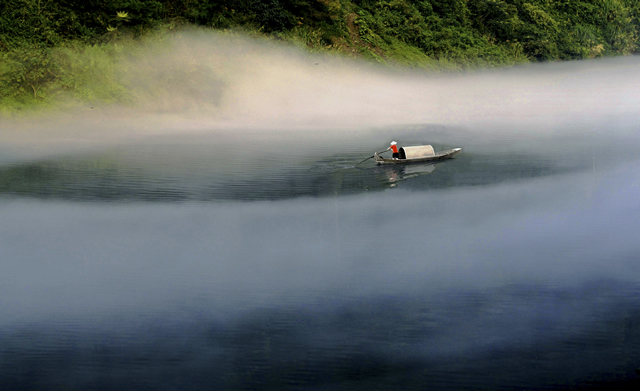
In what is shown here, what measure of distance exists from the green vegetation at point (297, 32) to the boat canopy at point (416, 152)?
18.0 meters

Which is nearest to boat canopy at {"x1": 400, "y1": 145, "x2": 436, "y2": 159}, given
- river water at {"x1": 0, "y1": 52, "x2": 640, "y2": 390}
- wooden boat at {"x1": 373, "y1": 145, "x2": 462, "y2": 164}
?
wooden boat at {"x1": 373, "y1": 145, "x2": 462, "y2": 164}

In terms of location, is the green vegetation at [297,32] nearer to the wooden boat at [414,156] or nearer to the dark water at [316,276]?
the dark water at [316,276]

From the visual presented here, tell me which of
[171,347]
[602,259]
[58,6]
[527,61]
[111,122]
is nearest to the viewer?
[171,347]

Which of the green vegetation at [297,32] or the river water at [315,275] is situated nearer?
the river water at [315,275]

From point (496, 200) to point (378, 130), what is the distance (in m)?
17.0

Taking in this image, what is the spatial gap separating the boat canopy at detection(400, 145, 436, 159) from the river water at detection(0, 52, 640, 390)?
3.32 feet

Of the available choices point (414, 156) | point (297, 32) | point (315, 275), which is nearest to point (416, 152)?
point (414, 156)

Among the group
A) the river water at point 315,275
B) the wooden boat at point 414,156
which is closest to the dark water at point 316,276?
the river water at point 315,275

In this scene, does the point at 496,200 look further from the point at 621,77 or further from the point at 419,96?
the point at 621,77

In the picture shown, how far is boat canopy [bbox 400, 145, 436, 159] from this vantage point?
2895cm

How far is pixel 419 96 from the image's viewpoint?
55625mm

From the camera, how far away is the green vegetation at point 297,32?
3928 centimetres

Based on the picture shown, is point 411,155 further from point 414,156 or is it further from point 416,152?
point 416,152

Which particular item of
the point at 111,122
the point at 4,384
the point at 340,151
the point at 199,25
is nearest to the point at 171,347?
the point at 4,384
